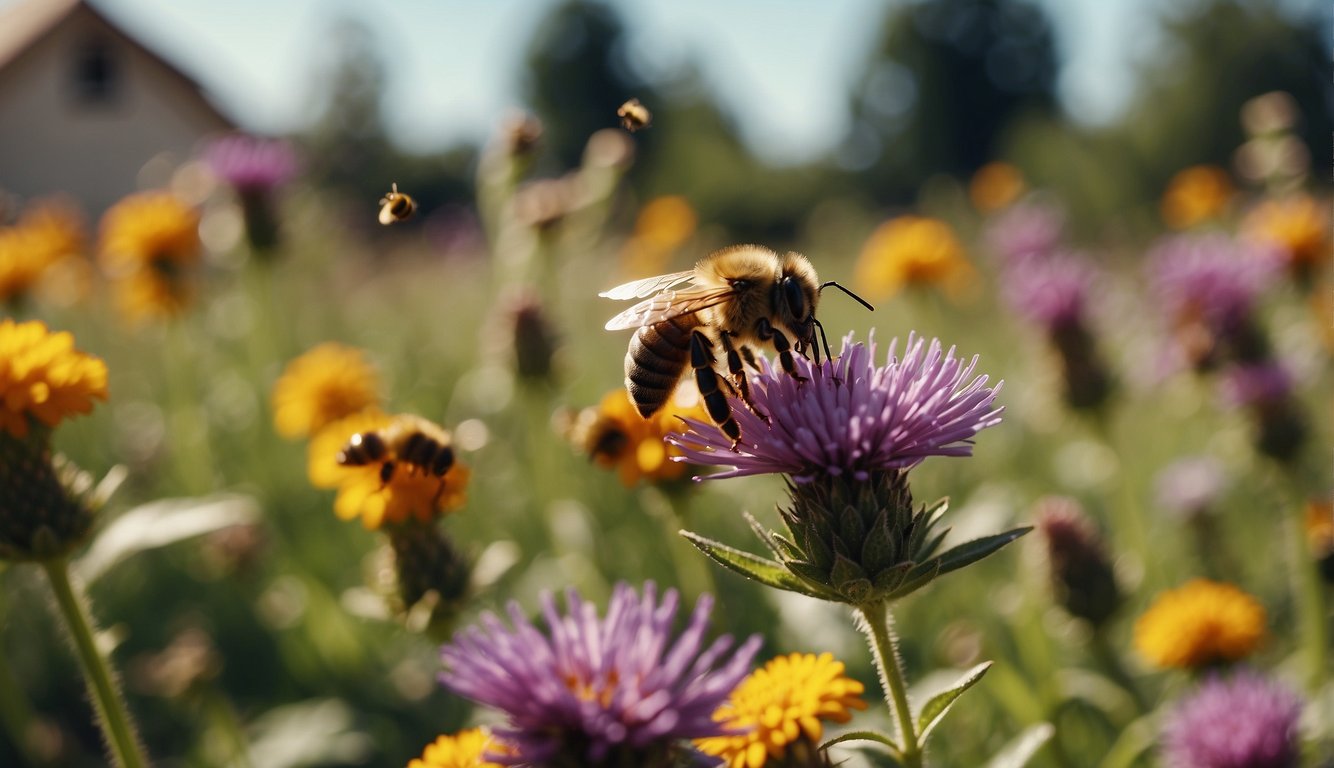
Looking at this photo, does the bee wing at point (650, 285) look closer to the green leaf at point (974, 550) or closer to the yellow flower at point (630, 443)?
the yellow flower at point (630, 443)

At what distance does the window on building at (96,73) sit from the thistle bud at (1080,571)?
1849cm

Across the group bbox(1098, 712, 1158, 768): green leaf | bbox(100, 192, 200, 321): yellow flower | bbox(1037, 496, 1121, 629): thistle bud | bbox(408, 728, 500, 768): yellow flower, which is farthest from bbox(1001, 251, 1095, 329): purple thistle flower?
bbox(100, 192, 200, 321): yellow flower

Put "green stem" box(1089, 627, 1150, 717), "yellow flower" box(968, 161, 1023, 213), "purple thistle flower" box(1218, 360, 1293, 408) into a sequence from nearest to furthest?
"green stem" box(1089, 627, 1150, 717) → "purple thistle flower" box(1218, 360, 1293, 408) → "yellow flower" box(968, 161, 1023, 213)

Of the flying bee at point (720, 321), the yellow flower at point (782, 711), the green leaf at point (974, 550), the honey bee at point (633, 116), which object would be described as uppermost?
the honey bee at point (633, 116)

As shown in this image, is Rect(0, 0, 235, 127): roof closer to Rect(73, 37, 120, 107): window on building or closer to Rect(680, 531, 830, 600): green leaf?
Rect(73, 37, 120, 107): window on building

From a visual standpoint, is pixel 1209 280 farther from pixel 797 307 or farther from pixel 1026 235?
pixel 1026 235

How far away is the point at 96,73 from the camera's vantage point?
19.0 meters

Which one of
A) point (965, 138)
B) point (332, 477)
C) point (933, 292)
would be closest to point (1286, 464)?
point (933, 292)

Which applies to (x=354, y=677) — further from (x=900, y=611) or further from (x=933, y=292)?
(x=933, y=292)

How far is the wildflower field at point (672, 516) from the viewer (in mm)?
1648

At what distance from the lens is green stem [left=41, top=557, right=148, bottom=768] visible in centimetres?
216

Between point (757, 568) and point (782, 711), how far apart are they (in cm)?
27

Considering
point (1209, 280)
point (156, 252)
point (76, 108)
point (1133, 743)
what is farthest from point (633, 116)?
point (76, 108)

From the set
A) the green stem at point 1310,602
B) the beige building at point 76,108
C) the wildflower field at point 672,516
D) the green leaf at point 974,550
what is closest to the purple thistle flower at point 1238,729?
the wildflower field at point 672,516
